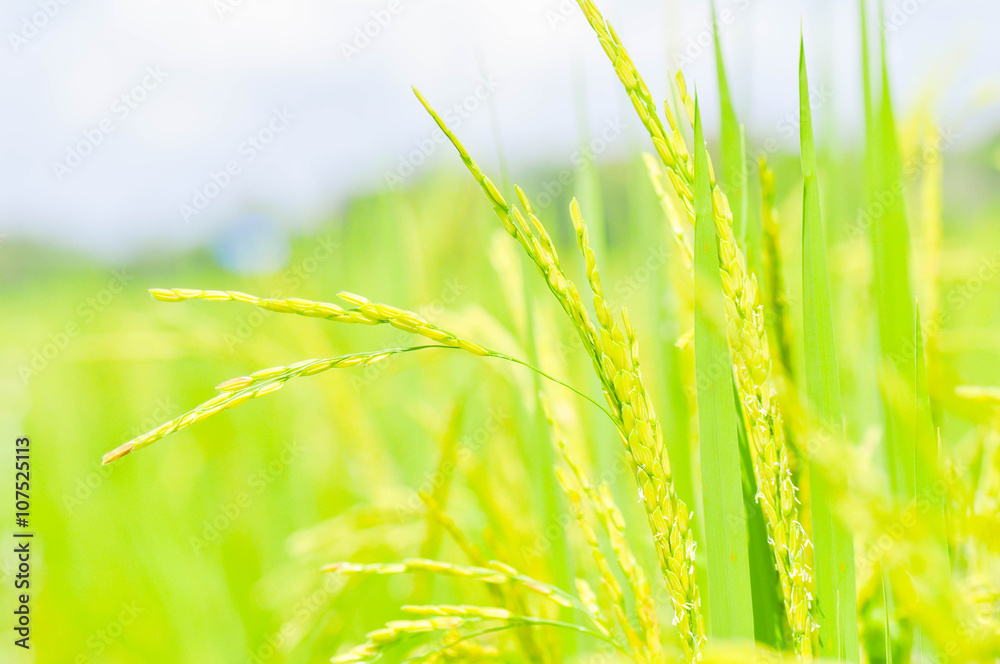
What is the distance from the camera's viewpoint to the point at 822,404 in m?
0.53

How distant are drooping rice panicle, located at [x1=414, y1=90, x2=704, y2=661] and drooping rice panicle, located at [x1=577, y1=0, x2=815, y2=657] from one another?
0.07 meters

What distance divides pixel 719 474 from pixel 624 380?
13cm

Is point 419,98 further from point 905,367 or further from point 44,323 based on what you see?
point 44,323

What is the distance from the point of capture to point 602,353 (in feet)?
1.48

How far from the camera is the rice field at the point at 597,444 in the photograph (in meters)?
0.46

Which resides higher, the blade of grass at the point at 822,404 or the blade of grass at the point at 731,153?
the blade of grass at the point at 731,153

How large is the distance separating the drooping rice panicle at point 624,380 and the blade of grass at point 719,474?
0.03 metres

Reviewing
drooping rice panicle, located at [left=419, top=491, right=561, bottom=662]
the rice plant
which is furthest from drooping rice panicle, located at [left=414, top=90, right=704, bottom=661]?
drooping rice panicle, located at [left=419, top=491, right=561, bottom=662]

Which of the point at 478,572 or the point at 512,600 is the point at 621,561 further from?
the point at 512,600

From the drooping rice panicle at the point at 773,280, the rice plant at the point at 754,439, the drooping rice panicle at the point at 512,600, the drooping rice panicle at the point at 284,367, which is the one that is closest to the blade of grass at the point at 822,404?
the rice plant at the point at 754,439

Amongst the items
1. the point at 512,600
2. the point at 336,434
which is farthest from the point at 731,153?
the point at 336,434

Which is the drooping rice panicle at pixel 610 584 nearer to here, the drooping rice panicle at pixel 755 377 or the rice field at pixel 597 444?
the rice field at pixel 597 444

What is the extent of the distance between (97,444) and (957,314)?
2.46 metres

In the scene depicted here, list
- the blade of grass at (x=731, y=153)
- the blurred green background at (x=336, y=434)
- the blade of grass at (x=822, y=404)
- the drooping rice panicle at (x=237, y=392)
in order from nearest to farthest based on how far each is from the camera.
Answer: the drooping rice panicle at (x=237, y=392) < the blade of grass at (x=822, y=404) < the blade of grass at (x=731, y=153) < the blurred green background at (x=336, y=434)
